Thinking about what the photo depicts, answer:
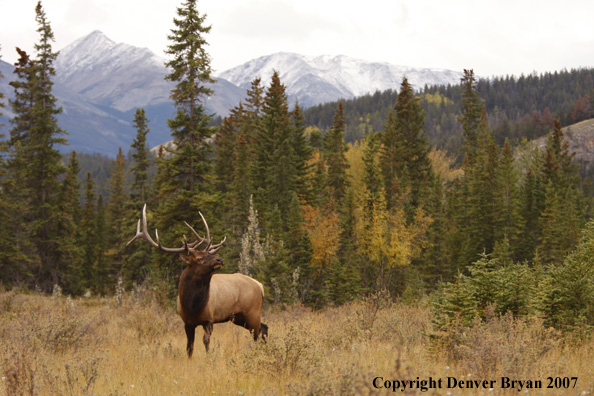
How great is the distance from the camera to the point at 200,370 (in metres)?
6.23

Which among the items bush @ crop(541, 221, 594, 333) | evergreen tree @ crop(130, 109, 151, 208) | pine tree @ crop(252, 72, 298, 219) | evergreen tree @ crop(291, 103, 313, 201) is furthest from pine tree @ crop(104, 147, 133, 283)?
bush @ crop(541, 221, 594, 333)

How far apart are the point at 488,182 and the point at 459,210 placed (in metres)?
4.45

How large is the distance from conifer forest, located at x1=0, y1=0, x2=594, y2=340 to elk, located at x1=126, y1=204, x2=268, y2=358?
3.54 metres

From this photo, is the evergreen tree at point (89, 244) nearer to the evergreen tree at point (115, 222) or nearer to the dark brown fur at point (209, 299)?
the evergreen tree at point (115, 222)

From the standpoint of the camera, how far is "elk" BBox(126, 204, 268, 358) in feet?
25.2

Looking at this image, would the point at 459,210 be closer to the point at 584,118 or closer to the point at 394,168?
the point at 394,168

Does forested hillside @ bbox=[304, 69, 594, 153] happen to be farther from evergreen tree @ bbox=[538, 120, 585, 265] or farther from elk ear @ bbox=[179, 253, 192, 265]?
elk ear @ bbox=[179, 253, 192, 265]

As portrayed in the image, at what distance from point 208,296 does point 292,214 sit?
82.8 feet

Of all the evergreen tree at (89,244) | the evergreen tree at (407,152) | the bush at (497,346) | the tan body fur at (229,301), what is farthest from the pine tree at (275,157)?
the bush at (497,346)

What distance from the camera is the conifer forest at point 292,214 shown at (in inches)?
556

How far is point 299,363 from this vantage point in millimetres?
5738

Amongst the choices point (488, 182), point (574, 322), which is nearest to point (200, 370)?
point (574, 322)

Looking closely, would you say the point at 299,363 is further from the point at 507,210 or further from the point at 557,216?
the point at 557,216

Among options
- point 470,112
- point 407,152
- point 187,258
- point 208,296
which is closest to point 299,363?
point 208,296
